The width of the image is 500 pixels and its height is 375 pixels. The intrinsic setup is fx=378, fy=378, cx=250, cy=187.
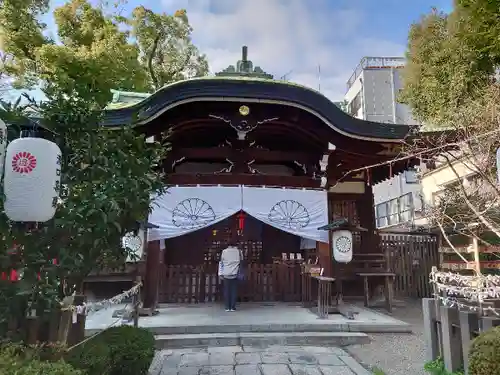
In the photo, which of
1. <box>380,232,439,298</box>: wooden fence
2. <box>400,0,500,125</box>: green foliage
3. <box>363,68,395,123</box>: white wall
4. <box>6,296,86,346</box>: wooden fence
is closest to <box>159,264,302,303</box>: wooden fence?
<box>380,232,439,298</box>: wooden fence

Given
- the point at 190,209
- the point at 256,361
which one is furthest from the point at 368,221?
the point at 256,361

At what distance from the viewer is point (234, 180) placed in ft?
29.4

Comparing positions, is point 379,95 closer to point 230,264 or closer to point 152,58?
point 152,58

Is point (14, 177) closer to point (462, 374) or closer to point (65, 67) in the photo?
point (462, 374)

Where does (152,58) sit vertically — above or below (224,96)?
above

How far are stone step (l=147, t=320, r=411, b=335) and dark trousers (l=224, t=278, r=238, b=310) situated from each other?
160cm

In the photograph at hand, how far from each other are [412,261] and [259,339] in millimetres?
7714

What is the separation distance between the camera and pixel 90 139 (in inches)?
167

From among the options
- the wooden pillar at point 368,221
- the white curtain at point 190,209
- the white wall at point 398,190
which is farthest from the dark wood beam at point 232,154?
the white wall at point 398,190

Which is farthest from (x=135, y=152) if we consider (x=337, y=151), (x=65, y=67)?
(x=65, y=67)

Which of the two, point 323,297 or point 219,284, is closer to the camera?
point 323,297

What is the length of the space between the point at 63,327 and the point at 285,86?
619cm

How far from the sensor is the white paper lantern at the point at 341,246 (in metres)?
8.71

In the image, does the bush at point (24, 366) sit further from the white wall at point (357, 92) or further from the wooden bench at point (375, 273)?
the white wall at point (357, 92)
